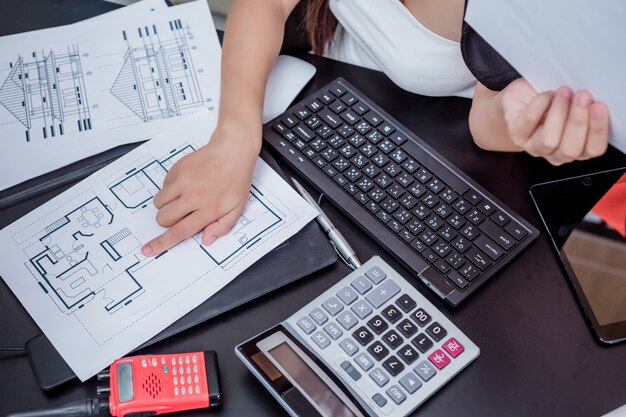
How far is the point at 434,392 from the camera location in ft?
1.80

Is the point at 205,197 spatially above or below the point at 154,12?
below

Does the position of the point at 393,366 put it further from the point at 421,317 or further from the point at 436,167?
the point at 436,167

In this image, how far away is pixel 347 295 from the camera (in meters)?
0.59

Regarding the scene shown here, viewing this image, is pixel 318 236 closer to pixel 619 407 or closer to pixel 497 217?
pixel 497 217

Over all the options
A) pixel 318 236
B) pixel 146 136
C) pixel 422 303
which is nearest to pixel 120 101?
pixel 146 136

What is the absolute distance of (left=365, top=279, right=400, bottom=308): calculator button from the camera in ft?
1.93

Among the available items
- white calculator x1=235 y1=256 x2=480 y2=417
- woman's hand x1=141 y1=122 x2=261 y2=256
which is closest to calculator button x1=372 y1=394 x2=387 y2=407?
white calculator x1=235 y1=256 x2=480 y2=417

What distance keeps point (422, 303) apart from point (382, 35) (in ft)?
1.11

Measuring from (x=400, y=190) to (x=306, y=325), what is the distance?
174 mm

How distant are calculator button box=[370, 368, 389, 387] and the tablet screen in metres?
0.21

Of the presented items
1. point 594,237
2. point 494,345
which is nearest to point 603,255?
point 594,237

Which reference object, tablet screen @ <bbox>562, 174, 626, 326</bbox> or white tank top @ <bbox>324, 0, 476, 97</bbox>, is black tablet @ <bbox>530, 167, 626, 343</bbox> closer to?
tablet screen @ <bbox>562, 174, 626, 326</bbox>

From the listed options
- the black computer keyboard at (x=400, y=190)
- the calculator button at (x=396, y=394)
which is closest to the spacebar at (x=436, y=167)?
the black computer keyboard at (x=400, y=190)

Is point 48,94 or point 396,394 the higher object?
point 48,94
